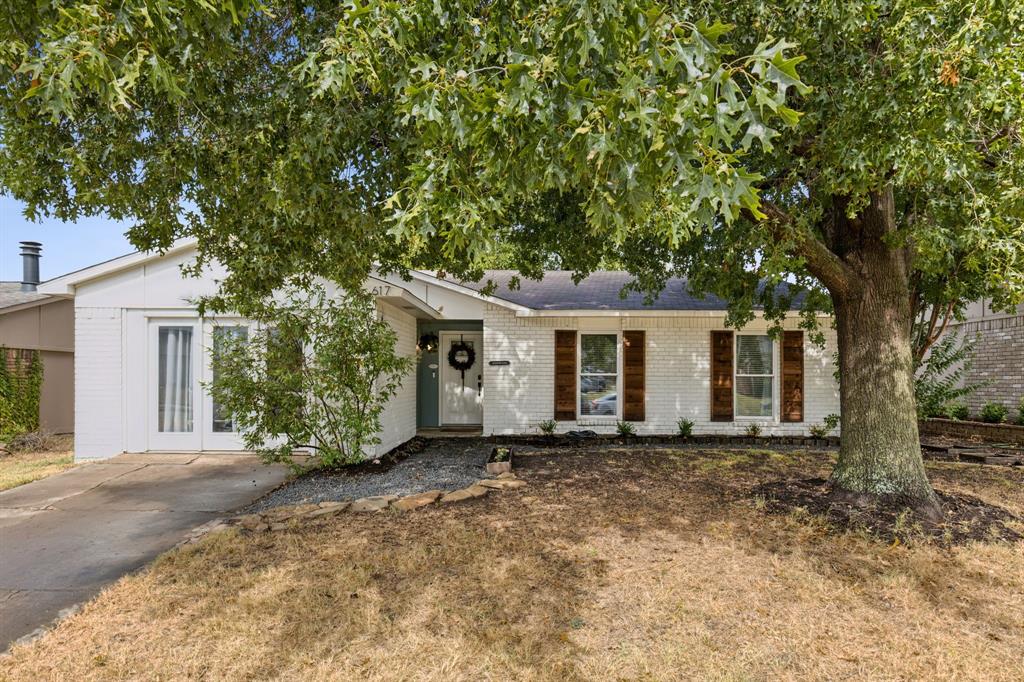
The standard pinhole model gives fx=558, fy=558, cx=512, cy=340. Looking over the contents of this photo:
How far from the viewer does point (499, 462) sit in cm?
798

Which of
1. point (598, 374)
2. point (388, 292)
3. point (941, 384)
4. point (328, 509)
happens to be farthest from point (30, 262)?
point (941, 384)

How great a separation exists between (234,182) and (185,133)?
2.51ft

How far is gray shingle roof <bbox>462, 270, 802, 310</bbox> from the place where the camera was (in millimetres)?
11258

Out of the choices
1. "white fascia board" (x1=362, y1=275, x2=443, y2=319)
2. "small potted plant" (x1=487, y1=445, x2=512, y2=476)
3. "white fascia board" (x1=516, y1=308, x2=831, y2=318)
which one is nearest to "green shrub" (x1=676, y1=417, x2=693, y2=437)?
"white fascia board" (x1=516, y1=308, x2=831, y2=318)

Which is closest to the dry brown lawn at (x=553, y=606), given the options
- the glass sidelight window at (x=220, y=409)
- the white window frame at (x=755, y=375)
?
the glass sidelight window at (x=220, y=409)

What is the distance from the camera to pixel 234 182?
4.39 metres

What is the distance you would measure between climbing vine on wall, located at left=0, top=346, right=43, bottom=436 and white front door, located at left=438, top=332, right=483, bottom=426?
7.99 meters

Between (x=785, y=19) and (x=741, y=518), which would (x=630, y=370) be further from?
(x=785, y=19)

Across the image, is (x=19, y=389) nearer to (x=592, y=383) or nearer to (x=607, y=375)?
(x=592, y=383)

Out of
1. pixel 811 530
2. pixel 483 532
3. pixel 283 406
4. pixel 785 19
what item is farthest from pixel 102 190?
pixel 811 530

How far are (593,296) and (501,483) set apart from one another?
6216 millimetres

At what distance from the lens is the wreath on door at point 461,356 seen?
13258 millimetres

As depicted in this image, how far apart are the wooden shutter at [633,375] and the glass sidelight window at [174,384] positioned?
7.79 meters

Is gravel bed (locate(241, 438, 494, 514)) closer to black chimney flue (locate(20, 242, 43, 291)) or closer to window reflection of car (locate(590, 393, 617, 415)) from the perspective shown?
window reflection of car (locate(590, 393, 617, 415))
